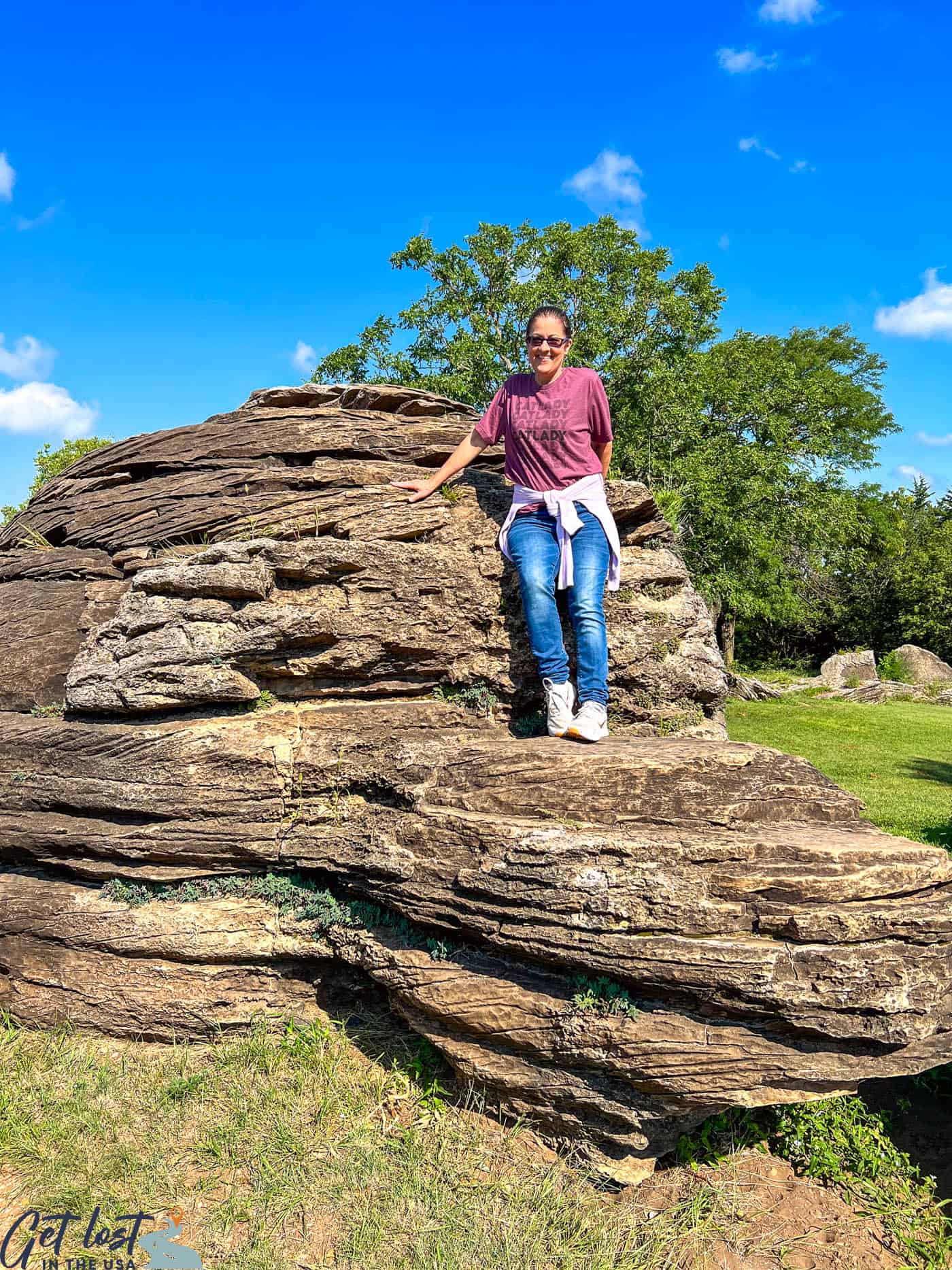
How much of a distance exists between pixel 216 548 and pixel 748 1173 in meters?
6.13

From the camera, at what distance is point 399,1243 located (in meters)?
4.39

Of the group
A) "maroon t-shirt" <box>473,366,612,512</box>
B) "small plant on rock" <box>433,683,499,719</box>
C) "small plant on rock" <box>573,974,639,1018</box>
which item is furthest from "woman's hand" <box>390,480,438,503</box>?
"small plant on rock" <box>573,974,639,1018</box>

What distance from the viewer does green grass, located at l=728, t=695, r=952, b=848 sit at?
1223 centimetres

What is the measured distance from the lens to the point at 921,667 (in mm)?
31828

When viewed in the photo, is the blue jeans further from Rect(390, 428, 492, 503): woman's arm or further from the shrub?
the shrub

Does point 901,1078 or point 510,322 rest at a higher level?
point 510,322

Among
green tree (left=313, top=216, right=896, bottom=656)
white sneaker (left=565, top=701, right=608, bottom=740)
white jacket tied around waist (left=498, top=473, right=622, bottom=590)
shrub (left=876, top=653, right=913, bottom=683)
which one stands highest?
green tree (left=313, top=216, right=896, bottom=656)

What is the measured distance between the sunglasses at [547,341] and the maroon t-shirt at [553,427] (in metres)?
0.25

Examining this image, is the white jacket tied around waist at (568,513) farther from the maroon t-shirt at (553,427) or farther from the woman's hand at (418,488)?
the woman's hand at (418,488)

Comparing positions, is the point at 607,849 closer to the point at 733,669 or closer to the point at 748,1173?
the point at 748,1173

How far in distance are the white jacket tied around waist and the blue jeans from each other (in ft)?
0.20

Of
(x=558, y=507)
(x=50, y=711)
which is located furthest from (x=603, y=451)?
(x=50, y=711)

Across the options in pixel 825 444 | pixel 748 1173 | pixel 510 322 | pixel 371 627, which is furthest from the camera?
pixel 825 444

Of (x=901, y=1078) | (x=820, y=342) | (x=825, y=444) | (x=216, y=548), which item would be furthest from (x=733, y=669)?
(x=216, y=548)
